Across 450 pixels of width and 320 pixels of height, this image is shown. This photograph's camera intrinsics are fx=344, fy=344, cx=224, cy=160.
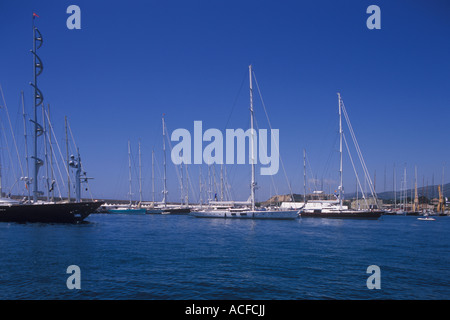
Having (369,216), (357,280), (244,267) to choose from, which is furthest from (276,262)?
(369,216)

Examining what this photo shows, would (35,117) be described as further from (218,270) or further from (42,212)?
(218,270)

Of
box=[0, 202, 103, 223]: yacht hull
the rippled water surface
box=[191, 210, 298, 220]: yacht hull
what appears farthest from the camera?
box=[191, 210, 298, 220]: yacht hull

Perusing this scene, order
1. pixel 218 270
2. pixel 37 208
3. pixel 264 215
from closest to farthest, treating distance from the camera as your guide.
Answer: pixel 218 270 → pixel 37 208 → pixel 264 215

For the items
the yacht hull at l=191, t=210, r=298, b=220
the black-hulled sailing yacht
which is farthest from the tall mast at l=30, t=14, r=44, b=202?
the yacht hull at l=191, t=210, r=298, b=220

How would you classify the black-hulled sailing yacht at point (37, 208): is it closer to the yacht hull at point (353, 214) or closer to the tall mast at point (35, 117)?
the tall mast at point (35, 117)

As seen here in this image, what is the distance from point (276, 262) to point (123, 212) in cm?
10036

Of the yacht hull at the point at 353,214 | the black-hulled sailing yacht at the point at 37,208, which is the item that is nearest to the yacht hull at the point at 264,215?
the yacht hull at the point at 353,214

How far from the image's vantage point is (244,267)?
20234 mm

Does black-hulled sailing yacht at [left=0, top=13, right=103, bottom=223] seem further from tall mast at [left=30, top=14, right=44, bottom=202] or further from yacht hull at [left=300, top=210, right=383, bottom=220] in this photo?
yacht hull at [left=300, top=210, right=383, bottom=220]

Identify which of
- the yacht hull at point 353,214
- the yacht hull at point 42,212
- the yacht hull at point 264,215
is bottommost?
the yacht hull at point 353,214

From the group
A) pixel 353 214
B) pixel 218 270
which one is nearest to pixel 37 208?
pixel 218 270

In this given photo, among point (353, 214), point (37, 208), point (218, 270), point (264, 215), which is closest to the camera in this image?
point (218, 270)

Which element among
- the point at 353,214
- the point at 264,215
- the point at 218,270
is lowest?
the point at 353,214
